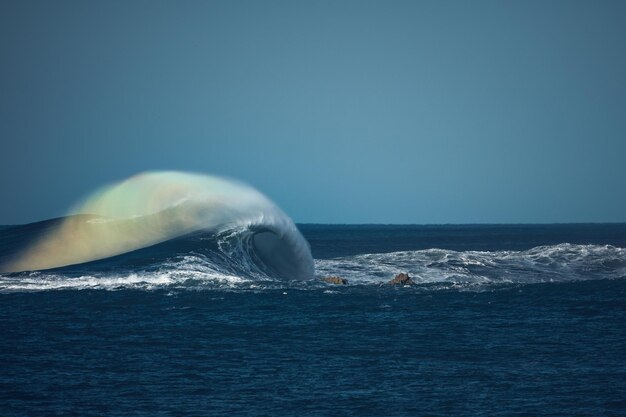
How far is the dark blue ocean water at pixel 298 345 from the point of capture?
Answer: 56.2 ft

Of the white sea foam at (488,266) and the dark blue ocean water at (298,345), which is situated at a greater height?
the white sea foam at (488,266)

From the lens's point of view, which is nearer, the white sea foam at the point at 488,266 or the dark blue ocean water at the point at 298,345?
the dark blue ocean water at the point at 298,345

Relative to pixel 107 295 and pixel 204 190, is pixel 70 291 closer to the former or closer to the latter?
pixel 107 295

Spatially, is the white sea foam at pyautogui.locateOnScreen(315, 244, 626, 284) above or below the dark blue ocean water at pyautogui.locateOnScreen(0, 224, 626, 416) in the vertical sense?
above

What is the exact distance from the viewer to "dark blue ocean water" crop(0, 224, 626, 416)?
17125mm

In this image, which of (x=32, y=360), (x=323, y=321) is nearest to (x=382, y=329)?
(x=323, y=321)

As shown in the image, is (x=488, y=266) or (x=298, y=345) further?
(x=488, y=266)

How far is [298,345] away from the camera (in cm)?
2348

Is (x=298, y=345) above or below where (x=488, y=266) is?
below

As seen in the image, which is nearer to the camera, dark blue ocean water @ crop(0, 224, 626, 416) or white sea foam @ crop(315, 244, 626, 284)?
dark blue ocean water @ crop(0, 224, 626, 416)

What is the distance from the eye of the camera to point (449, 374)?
19.6 m

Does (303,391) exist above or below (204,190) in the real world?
below

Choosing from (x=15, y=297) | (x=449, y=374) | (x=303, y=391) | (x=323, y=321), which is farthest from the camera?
(x=15, y=297)

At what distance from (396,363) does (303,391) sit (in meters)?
3.85
